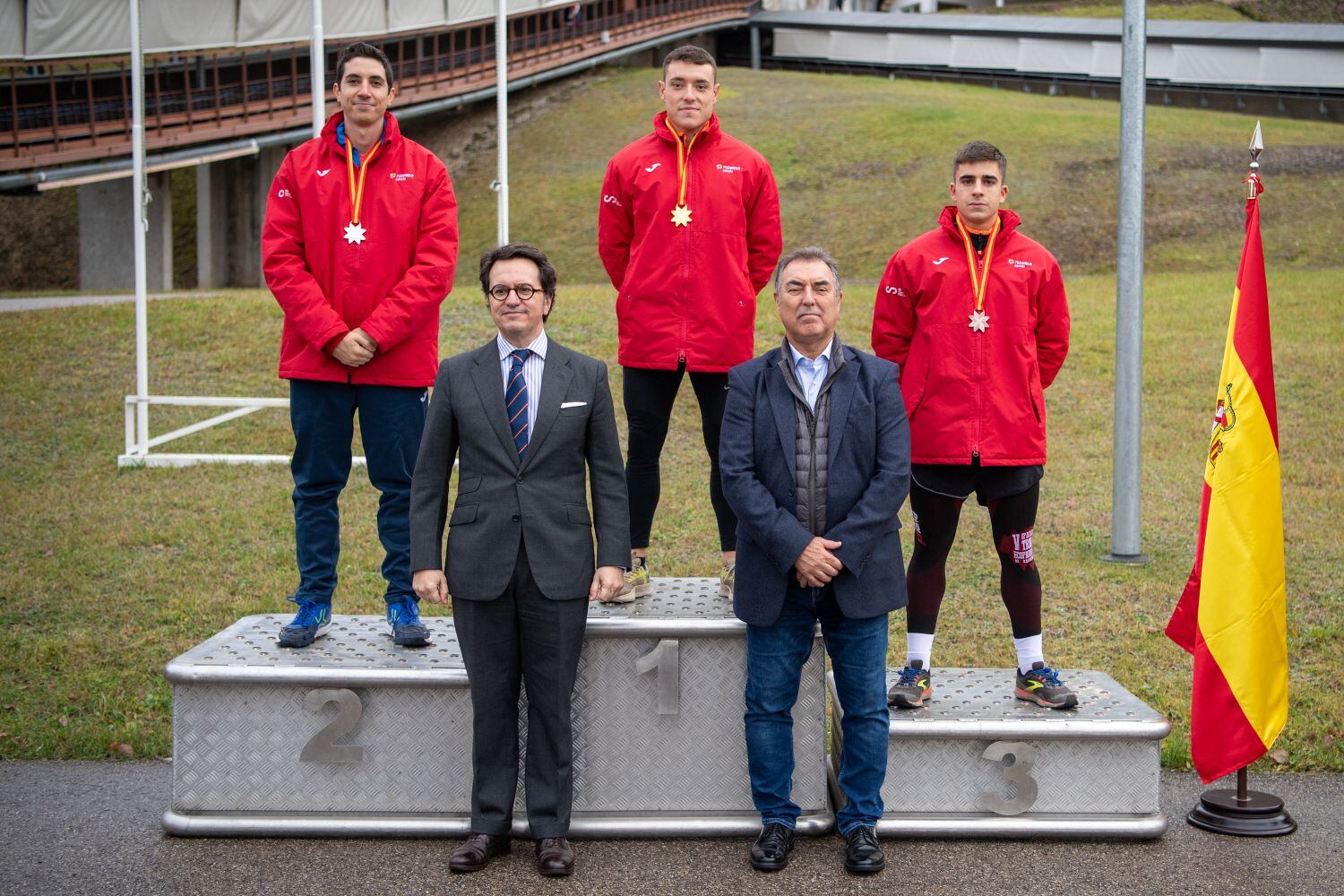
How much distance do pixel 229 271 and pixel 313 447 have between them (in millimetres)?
21738

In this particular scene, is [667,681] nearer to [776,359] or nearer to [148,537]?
[776,359]

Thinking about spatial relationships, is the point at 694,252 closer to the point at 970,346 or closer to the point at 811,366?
the point at 811,366

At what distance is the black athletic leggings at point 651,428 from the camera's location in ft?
17.6

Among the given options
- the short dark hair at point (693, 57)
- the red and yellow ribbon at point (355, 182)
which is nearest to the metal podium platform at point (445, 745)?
the red and yellow ribbon at point (355, 182)

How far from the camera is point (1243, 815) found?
477 centimetres

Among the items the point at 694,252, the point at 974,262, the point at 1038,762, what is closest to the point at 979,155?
the point at 974,262

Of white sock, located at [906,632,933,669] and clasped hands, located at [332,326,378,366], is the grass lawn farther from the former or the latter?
clasped hands, located at [332,326,378,366]

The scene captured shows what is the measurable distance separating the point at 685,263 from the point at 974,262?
1097 millimetres

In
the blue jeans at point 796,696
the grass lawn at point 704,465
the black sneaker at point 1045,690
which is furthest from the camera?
the grass lawn at point 704,465

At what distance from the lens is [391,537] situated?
516 cm

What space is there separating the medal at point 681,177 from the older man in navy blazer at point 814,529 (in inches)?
32.4

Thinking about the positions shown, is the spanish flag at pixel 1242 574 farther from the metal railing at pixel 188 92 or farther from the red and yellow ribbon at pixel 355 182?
the metal railing at pixel 188 92

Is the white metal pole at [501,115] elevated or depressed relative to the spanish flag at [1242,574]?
elevated

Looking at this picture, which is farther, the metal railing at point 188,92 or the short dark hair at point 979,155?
the metal railing at point 188,92
